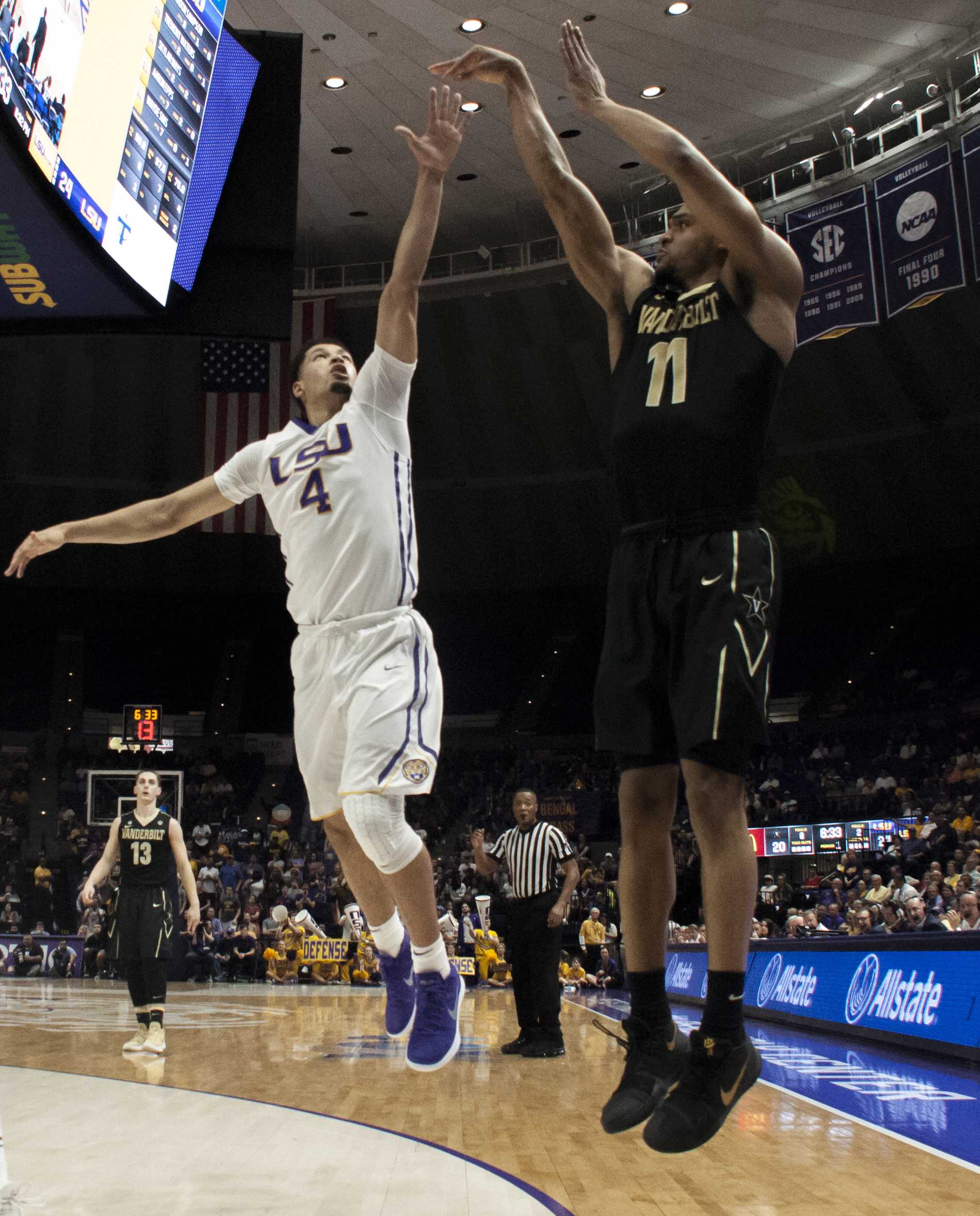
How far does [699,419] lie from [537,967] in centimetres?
791

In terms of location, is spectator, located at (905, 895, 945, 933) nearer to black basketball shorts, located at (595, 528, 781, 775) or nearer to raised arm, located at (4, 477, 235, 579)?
raised arm, located at (4, 477, 235, 579)

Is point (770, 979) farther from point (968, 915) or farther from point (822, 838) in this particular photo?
point (822, 838)

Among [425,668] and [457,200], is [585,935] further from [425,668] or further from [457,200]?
[425,668]

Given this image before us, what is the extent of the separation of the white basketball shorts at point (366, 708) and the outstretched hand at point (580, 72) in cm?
158

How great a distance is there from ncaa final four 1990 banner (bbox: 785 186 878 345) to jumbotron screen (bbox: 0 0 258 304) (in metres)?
10.6

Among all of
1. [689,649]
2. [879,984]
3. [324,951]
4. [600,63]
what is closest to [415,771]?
[689,649]

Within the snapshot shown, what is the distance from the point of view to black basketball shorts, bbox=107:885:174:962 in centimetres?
977

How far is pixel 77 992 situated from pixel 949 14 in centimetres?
1827

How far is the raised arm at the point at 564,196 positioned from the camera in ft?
10.4

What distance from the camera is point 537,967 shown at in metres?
9.87

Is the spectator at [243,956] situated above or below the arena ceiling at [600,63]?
below

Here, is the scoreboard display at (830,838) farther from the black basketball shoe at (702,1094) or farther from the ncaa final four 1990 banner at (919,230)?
the black basketball shoe at (702,1094)

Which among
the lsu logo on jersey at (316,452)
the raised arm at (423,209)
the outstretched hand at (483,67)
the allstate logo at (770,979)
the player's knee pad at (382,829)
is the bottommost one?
the allstate logo at (770,979)

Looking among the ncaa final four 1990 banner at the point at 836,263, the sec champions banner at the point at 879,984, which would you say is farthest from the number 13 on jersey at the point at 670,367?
the ncaa final four 1990 banner at the point at 836,263
